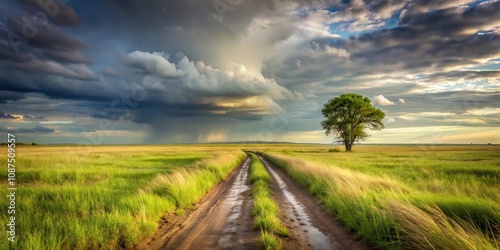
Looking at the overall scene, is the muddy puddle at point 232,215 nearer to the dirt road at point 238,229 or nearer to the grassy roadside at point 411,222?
the dirt road at point 238,229

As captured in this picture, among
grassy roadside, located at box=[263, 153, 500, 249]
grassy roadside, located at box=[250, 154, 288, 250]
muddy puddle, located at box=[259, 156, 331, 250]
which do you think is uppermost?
grassy roadside, located at box=[263, 153, 500, 249]

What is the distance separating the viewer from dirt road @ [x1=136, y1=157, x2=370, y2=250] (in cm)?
740

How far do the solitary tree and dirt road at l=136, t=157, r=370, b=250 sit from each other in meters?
57.7

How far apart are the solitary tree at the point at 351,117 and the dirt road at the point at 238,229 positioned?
5768 cm

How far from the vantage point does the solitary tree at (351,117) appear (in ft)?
216

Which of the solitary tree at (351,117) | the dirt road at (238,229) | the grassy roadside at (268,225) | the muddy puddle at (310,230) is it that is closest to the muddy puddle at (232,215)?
the dirt road at (238,229)

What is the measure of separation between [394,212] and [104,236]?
7634mm

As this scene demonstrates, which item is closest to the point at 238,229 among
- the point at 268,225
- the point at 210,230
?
the point at 210,230

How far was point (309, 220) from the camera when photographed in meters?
10.1

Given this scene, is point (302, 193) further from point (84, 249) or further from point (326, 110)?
point (326, 110)

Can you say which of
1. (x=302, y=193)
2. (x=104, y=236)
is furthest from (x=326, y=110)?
(x=104, y=236)

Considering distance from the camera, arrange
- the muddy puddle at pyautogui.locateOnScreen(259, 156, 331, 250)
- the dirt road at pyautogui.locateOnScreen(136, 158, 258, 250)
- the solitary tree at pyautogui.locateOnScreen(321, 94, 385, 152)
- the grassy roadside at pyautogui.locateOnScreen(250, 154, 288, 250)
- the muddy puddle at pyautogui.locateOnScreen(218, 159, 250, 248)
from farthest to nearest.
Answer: the solitary tree at pyautogui.locateOnScreen(321, 94, 385, 152) < the muddy puddle at pyautogui.locateOnScreen(218, 159, 250, 248) < the muddy puddle at pyautogui.locateOnScreen(259, 156, 331, 250) < the dirt road at pyautogui.locateOnScreen(136, 158, 258, 250) < the grassy roadside at pyautogui.locateOnScreen(250, 154, 288, 250)

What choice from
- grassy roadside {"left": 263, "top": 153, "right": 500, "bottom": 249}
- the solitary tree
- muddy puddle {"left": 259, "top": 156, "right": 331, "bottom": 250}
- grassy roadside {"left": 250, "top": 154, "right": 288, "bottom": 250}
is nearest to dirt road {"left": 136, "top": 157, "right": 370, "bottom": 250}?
muddy puddle {"left": 259, "top": 156, "right": 331, "bottom": 250}

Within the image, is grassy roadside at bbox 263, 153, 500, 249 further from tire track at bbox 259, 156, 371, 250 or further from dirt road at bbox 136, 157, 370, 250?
dirt road at bbox 136, 157, 370, 250
